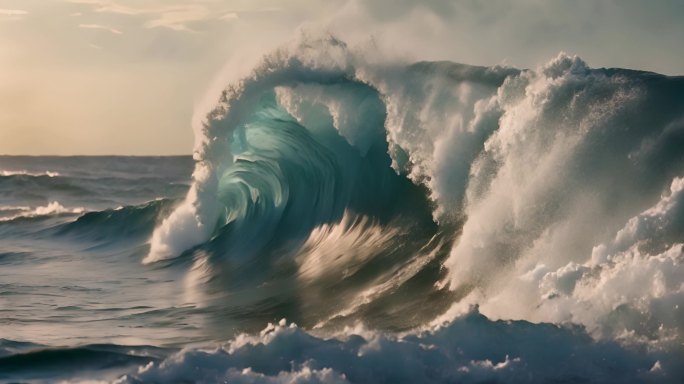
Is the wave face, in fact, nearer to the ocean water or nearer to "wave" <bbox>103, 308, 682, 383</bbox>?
the ocean water

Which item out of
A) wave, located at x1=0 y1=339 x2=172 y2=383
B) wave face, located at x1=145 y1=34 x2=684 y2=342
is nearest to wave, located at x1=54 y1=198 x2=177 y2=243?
wave face, located at x1=145 y1=34 x2=684 y2=342

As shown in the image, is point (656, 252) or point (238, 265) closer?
point (656, 252)

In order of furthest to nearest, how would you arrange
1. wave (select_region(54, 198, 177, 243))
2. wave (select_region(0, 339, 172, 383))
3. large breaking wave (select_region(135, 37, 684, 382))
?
wave (select_region(54, 198, 177, 243))
wave (select_region(0, 339, 172, 383))
large breaking wave (select_region(135, 37, 684, 382))

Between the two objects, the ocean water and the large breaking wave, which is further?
the large breaking wave

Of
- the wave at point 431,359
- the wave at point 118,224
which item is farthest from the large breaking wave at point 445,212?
the wave at point 118,224

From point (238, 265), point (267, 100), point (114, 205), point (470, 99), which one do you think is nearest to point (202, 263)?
point (238, 265)

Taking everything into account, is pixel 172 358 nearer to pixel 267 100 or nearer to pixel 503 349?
pixel 503 349
